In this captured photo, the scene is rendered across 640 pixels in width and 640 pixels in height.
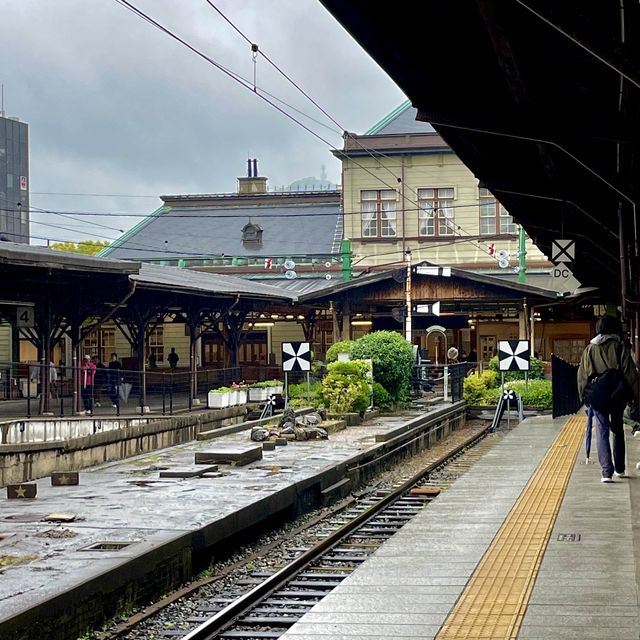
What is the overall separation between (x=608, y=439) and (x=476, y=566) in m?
3.34

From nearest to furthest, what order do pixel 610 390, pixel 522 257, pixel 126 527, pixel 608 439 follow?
pixel 126 527 < pixel 610 390 < pixel 608 439 < pixel 522 257

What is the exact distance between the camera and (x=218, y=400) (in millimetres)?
25891

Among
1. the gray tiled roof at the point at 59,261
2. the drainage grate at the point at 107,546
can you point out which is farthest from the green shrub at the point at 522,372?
the drainage grate at the point at 107,546

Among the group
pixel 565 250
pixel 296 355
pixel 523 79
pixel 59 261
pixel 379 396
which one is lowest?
pixel 379 396

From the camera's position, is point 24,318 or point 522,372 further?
point 522,372

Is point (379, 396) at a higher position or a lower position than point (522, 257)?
lower

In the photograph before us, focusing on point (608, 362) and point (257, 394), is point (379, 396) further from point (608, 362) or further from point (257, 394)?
point (608, 362)

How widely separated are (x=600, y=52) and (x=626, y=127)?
9.74 feet

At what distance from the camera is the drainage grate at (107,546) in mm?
7738

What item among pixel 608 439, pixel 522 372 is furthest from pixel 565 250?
pixel 522 372

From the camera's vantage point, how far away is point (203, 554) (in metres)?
8.70

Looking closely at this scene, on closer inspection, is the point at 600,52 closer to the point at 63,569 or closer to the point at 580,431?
the point at 63,569

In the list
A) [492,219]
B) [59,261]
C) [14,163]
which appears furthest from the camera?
[14,163]

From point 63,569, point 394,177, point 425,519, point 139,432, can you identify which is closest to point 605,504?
point 425,519
